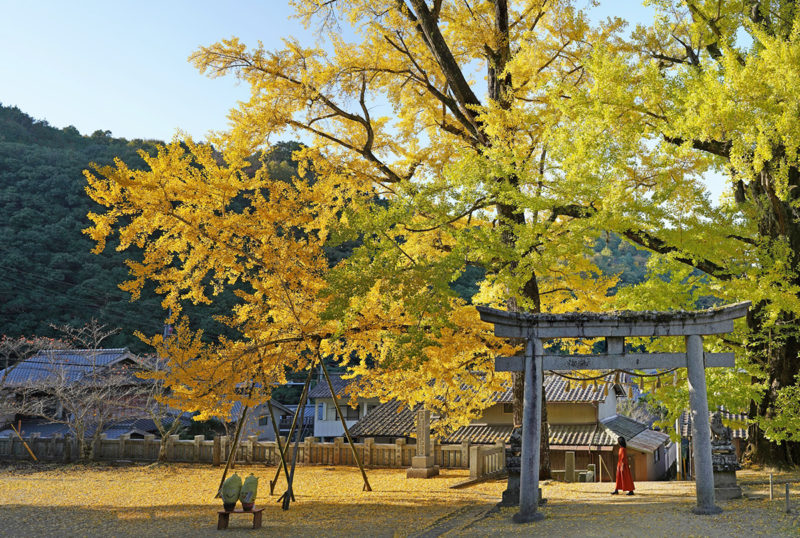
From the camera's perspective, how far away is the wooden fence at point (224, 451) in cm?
2050

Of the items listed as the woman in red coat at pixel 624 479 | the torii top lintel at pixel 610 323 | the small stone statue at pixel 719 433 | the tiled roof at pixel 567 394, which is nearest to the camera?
the torii top lintel at pixel 610 323

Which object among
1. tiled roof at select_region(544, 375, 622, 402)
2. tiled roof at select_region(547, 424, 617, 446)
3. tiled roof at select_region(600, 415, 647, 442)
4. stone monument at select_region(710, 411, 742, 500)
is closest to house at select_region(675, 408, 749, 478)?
tiled roof at select_region(600, 415, 647, 442)

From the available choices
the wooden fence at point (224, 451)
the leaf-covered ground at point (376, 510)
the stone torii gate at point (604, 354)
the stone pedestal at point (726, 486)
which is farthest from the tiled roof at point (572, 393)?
the stone torii gate at point (604, 354)

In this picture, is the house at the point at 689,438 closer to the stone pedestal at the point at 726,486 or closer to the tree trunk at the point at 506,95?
the tree trunk at the point at 506,95

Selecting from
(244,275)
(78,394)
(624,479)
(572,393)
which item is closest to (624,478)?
(624,479)

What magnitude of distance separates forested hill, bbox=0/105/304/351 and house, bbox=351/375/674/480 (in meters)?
15.1

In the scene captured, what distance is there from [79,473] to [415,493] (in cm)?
1312

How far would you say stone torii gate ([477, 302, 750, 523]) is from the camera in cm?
910

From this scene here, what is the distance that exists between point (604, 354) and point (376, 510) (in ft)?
18.2

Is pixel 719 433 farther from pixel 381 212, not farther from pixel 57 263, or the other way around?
pixel 57 263

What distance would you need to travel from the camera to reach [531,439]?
917cm

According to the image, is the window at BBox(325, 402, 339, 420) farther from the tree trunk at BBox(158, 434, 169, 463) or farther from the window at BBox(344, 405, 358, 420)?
the tree trunk at BBox(158, 434, 169, 463)

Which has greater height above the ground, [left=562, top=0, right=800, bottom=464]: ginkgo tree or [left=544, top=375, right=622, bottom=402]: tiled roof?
[left=562, top=0, right=800, bottom=464]: ginkgo tree

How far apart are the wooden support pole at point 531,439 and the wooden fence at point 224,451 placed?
1060 centimetres
